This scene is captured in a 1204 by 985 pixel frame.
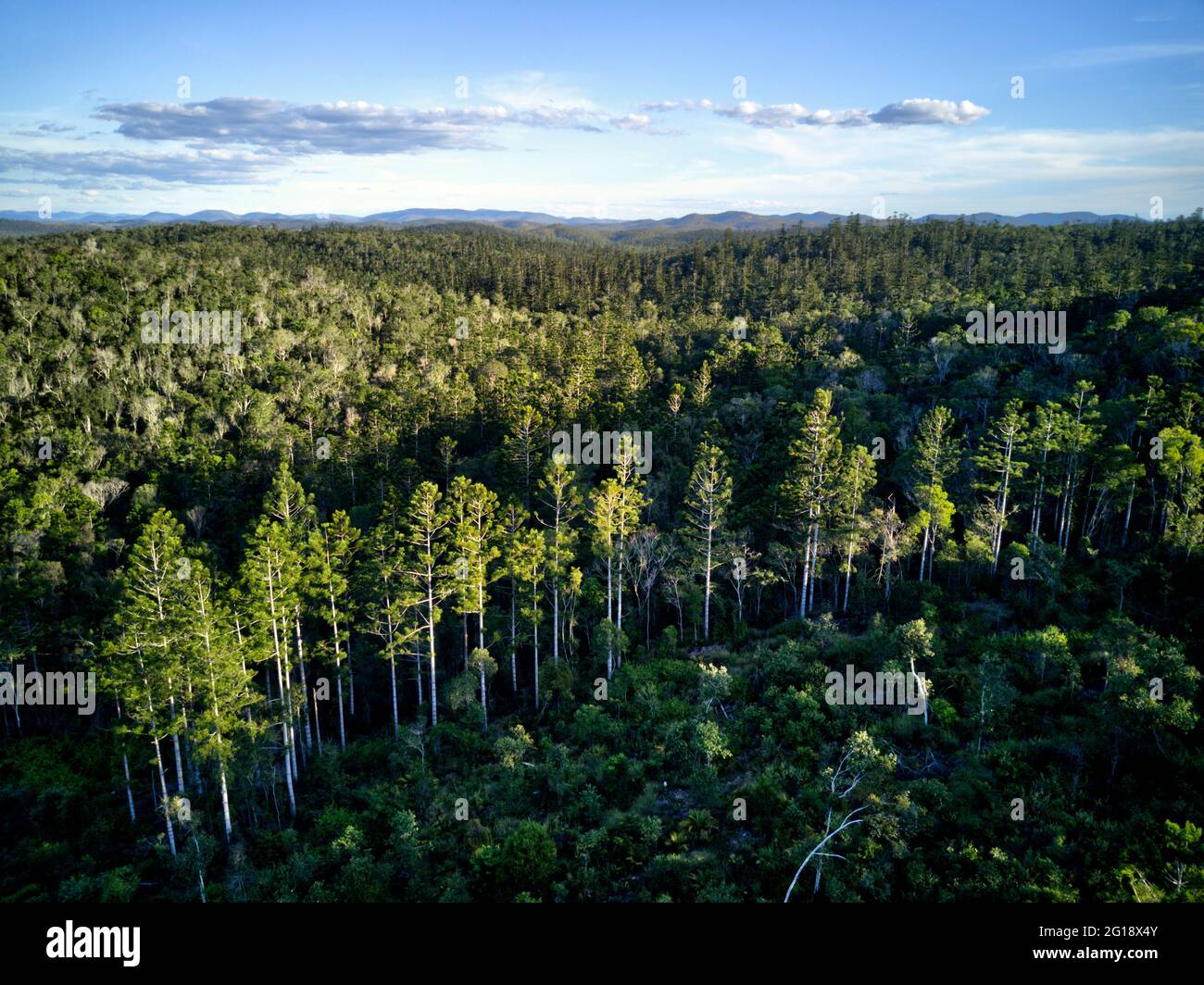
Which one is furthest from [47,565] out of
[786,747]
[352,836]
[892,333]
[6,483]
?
[892,333]

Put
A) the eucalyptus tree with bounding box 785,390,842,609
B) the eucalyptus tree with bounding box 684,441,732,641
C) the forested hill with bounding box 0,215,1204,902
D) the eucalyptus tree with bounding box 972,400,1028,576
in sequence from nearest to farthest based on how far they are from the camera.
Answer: the forested hill with bounding box 0,215,1204,902 < the eucalyptus tree with bounding box 972,400,1028,576 < the eucalyptus tree with bounding box 684,441,732,641 < the eucalyptus tree with bounding box 785,390,842,609

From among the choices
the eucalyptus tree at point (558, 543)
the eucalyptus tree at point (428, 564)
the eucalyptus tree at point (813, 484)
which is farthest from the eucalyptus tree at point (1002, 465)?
the eucalyptus tree at point (428, 564)

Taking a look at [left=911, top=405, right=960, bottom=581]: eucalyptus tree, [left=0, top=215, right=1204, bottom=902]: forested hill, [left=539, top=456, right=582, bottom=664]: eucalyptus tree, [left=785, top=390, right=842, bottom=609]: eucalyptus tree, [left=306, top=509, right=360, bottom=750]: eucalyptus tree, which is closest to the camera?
[left=0, top=215, right=1204, bottom=902]: forested hill

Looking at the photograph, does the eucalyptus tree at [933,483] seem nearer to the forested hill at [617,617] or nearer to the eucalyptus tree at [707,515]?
the forested hill at [617,617]

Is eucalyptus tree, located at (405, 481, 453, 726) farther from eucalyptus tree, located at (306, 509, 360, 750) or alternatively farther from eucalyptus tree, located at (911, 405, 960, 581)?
eucalyptus tree, located at (911, 405, 960, 581)

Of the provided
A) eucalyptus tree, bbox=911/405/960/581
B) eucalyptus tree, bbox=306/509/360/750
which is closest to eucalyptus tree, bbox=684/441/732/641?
eucalyptus tree, bbox=911/405/960/581

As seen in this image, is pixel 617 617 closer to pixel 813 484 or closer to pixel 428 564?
pixel 428 564

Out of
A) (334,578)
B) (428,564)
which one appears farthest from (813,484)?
(334,578)

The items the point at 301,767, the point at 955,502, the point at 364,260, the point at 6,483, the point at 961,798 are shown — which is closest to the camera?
the point at 961,798

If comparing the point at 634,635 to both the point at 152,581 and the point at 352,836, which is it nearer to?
the point at 352,836
